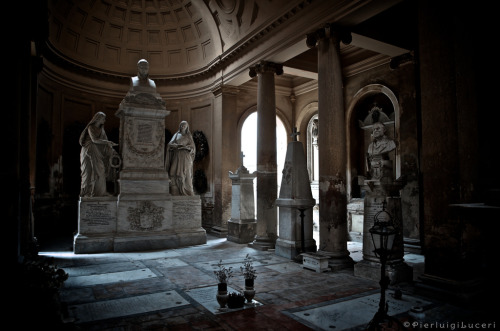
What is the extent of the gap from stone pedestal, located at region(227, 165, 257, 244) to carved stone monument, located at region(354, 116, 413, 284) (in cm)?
437

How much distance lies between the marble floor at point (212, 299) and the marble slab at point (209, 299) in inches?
0.5

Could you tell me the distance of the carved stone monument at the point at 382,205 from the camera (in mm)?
5777

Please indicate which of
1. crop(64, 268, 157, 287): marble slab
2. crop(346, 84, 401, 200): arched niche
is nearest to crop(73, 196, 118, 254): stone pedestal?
crop(64, 268, 157, 287): marble slab

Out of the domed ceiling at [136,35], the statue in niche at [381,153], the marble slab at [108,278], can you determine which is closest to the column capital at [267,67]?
the domed ceiling at [136,35]

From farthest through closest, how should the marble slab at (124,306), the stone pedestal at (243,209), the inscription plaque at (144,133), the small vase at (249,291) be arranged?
the stone pedestal at (243,209) → the inscription plaque at (144,133) → the small vase at (249,291) → the marble slab at (124,306)

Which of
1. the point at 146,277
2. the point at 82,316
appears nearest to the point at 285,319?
the point at 82,316

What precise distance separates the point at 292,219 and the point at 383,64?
5692mm

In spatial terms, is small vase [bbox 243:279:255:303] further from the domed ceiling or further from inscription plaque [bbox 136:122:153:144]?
the domed ceiling

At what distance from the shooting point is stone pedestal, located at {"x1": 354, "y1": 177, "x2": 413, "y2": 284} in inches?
225

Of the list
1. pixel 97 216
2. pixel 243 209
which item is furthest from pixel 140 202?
pixel 243 209

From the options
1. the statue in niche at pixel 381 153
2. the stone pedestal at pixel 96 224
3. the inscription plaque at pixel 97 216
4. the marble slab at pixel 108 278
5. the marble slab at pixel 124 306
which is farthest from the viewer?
the inscription plaque at pixel 97 216

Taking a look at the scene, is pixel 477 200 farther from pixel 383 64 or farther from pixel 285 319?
pixel 383 64

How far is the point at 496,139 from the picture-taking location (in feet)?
17.3

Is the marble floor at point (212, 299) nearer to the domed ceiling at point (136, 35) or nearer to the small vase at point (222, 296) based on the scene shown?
the small vase at point (222, 296)
